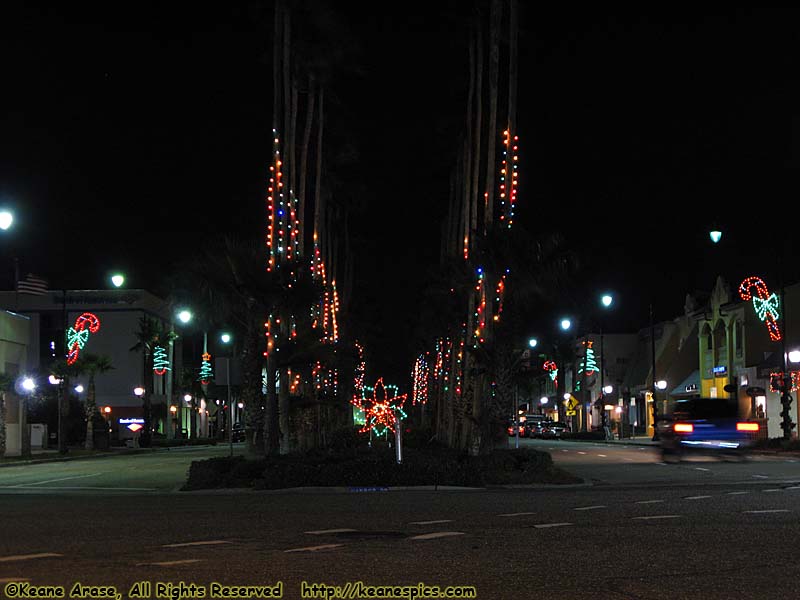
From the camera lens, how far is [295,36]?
3547 cm

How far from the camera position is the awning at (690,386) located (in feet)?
224

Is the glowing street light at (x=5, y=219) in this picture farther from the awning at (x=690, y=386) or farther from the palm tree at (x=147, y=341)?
the awning at (x=690, y=386)

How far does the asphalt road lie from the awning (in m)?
47.4

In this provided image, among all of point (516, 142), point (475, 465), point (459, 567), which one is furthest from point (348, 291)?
point (459, 567)

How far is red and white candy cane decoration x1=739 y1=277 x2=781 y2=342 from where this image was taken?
47.0 meters

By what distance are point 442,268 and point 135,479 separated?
2414 cm

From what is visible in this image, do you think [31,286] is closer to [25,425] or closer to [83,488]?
[25,425]

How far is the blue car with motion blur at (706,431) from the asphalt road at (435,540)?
10.6 metres

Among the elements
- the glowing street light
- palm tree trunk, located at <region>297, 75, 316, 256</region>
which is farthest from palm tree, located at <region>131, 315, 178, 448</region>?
the glowing street light

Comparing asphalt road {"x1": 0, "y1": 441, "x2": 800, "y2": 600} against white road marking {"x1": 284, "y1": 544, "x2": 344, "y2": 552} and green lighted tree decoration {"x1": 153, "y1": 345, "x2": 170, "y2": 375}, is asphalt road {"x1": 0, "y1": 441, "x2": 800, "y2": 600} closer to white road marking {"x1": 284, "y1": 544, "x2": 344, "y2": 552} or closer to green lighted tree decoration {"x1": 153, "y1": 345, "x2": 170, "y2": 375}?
white road marking {"x1": 284, "y1": 544, "x2": 344, "y2": 552}

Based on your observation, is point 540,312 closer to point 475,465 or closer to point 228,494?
point 475,465

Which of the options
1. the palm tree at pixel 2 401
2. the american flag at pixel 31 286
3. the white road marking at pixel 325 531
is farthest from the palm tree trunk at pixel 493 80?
the american flag at pixel 31 286

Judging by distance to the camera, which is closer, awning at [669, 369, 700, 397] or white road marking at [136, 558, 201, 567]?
white road marking at [136, 558, 201, 567]

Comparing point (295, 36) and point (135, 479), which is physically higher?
point (295, 36)
